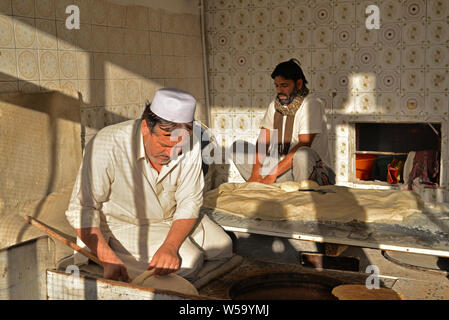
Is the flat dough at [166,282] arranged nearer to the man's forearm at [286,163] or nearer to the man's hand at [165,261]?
the man's hand at [165,261]

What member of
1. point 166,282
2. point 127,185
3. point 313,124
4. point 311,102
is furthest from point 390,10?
point 166,282

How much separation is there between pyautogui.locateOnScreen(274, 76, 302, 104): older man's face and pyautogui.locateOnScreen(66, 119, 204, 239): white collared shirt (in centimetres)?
173

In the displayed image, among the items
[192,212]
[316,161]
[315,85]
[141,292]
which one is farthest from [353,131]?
[141,292]

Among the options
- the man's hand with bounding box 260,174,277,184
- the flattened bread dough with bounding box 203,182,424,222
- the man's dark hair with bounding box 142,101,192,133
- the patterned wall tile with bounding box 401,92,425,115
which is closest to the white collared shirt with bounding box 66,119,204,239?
the man's dark hair with bounding box 142,101,192,133

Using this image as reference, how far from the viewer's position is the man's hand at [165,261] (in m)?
2.38

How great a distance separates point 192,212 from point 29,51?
1.75m

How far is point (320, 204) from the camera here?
3.43 metres

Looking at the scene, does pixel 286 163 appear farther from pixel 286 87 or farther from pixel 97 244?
pixel 97 244

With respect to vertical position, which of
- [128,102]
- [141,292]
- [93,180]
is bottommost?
[141,292]

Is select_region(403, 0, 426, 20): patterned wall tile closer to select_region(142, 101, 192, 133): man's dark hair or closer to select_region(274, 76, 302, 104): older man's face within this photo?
select_region(274, 76, 302, 104): older man's face

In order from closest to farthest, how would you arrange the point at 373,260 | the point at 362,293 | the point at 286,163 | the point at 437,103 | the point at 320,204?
1. the point at 362,293
2. the point at 320,204
3. the point at 373,260
4. the point at 286,163
5. the point at 437,103

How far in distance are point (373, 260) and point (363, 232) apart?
76cm

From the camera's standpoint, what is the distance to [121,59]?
4383mm

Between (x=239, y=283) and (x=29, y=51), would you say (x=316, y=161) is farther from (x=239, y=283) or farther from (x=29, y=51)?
(x=29, y=51)
